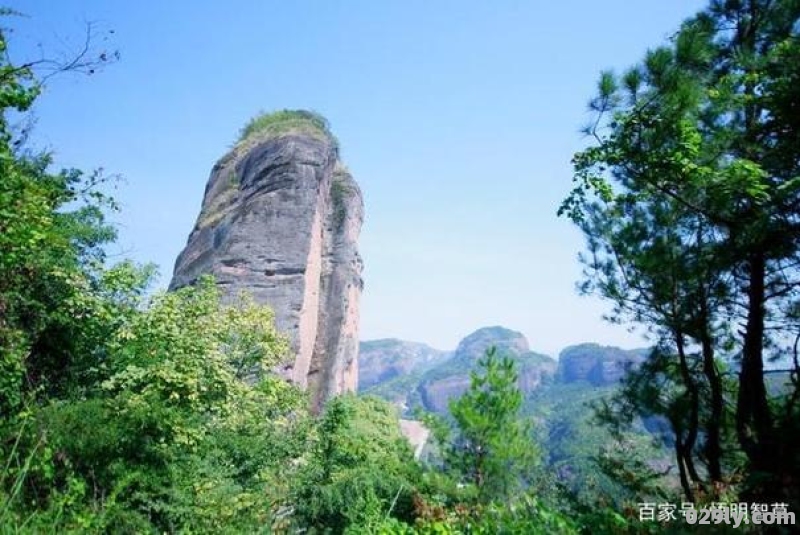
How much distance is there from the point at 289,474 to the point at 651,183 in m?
12.6

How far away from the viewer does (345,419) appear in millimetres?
15734

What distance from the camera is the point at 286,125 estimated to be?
31.9 m

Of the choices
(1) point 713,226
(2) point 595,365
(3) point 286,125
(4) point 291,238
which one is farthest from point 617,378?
(2) point 595,365

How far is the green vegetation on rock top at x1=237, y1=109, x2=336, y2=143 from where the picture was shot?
3139cm

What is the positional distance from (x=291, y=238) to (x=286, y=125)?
8030mm

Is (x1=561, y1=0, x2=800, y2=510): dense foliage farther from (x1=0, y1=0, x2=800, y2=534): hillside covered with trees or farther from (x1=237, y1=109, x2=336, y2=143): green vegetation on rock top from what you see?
(x1=237, y1=109, x2=336, y2=143): green vegetation on rock top

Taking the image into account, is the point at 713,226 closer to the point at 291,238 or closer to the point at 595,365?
the point at 291,238

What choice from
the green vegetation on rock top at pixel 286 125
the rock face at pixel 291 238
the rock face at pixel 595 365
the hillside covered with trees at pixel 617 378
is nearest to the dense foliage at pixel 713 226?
the hillside covered with trees at pixel 617 378

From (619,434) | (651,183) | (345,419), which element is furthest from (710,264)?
(345,419)

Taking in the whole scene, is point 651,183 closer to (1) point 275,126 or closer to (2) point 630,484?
(2) point 630,484

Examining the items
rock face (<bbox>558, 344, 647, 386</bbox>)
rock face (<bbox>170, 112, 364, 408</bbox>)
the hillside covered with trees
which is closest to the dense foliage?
the hillside covered with trees

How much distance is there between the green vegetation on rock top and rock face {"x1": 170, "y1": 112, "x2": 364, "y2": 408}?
76mm

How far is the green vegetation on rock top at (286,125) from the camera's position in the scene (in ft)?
103

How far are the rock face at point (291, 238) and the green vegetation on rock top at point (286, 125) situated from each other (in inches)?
3.0
